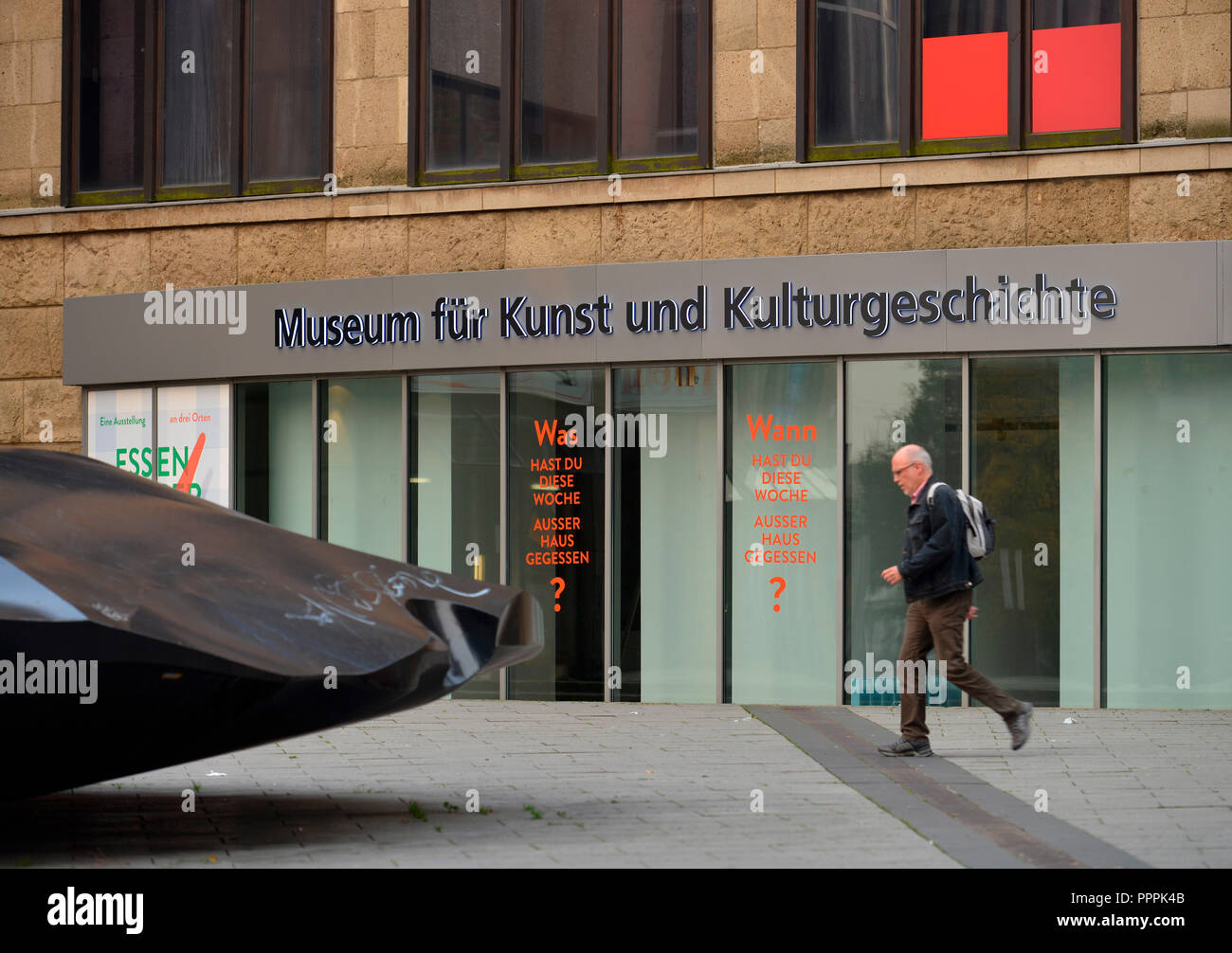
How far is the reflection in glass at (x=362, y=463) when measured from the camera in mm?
15438

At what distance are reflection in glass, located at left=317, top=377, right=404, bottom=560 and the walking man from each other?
6.52 metres

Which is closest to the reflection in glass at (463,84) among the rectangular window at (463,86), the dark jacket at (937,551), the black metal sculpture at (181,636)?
the rectangular window at (463,86)

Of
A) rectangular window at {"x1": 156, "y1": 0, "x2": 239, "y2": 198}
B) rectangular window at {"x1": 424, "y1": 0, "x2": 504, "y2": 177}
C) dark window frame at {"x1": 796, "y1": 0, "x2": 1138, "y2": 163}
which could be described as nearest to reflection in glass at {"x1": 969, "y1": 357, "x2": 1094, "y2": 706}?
dark window frame at {"x1": 796, "y1": 0, "x2": 1138, "y2": 163}

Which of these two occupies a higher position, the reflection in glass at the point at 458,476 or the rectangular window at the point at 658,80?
the rectangular window at the point at 658,80

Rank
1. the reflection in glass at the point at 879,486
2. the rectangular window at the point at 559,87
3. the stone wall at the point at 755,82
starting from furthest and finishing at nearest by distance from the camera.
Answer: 1. the rectangular window at the point at 559,87
2. the stone wall at the point at 755,82
3. the reflection in glass at the point at 879,486

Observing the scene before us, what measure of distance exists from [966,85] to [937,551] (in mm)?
5809

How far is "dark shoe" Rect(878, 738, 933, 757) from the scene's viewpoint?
10227 mm

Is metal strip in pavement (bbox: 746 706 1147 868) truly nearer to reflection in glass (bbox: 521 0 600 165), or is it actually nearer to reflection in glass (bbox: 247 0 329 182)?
reflection in glass (bbox: 521 0 600 165)

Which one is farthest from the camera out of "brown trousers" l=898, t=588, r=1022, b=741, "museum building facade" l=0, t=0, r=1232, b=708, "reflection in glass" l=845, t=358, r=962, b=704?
"reflection in glass" l=845, t=358, r=962, b=704

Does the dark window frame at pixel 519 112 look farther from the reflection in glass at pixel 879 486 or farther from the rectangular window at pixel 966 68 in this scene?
the reflection in glass at pixel 879 486

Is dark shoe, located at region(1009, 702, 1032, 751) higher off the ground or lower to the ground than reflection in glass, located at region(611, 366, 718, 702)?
lower

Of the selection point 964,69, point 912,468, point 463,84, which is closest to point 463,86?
point 463,84

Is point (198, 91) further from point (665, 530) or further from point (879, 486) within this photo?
point (879, 486)

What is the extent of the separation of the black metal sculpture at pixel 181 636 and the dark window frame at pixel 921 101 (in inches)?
314
